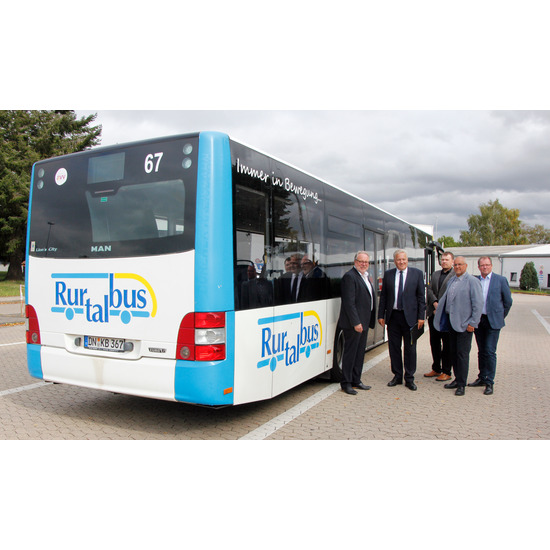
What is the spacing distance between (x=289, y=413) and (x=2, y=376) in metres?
4.59

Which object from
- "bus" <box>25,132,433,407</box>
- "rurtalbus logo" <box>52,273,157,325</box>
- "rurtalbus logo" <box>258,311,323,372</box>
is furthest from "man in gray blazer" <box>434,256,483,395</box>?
"rurtalbus logo" <box>52,273,157,325</box>

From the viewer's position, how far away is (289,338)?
217 inches

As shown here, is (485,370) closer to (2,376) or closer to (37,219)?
(37,219)

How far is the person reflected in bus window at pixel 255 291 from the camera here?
183 inches

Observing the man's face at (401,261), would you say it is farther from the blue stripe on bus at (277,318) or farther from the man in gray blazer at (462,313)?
the blue stripe on bus at (277,318)

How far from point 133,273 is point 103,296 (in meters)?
0.47

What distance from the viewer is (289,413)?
568 cm

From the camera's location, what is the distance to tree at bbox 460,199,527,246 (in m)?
91.1

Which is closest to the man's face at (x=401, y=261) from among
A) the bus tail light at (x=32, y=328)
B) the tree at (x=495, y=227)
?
the bus tail light at (x=32, y=328)

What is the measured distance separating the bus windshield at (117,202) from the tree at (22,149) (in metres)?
27.3

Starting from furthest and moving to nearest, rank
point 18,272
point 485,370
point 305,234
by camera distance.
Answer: point 18,272 < point 485,370 < point 305,234

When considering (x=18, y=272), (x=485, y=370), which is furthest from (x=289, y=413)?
(x=18, y=272)

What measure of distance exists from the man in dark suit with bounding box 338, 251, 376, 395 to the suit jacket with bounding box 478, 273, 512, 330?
5.79ft

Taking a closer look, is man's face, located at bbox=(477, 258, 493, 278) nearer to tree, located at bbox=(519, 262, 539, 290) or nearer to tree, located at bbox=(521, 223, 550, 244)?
tree, located at bbox=(519, 262, 539, 290)
